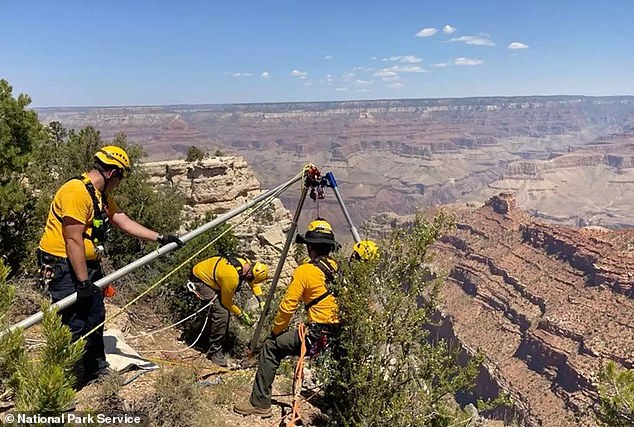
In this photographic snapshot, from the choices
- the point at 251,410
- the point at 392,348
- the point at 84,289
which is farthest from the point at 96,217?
the point at 392,348

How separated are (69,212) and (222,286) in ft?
11.4

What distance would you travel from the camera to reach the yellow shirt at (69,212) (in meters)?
4.30

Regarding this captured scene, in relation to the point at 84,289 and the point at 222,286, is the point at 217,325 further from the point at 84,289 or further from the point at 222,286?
the point at 84,289

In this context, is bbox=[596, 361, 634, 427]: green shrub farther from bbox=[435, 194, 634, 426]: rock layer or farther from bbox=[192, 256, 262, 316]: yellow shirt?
bbox=[435, 194, 634, 426]: rock layer

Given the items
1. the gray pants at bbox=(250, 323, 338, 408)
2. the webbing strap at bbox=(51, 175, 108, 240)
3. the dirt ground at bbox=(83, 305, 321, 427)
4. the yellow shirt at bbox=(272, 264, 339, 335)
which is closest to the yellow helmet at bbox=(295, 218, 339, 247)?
the yellow shirt at bbox=(272, 264, 339, 335)

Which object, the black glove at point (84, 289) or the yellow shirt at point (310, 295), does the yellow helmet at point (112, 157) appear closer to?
the black glove at point (84, 289)

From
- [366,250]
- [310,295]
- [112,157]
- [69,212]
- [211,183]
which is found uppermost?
[112,157]

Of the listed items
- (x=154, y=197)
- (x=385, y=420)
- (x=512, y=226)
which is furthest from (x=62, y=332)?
(x=512, y=226)

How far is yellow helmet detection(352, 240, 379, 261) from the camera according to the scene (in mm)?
4582

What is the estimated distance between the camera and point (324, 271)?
16.5ft

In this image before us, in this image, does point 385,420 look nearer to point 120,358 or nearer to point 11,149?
point 120,358

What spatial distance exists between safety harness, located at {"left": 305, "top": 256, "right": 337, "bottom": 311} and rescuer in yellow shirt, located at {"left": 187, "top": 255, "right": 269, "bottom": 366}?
2.44 metres

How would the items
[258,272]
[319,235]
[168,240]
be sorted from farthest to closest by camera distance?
[258,272], [319,235], [168,240]

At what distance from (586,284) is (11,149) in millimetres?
69241
